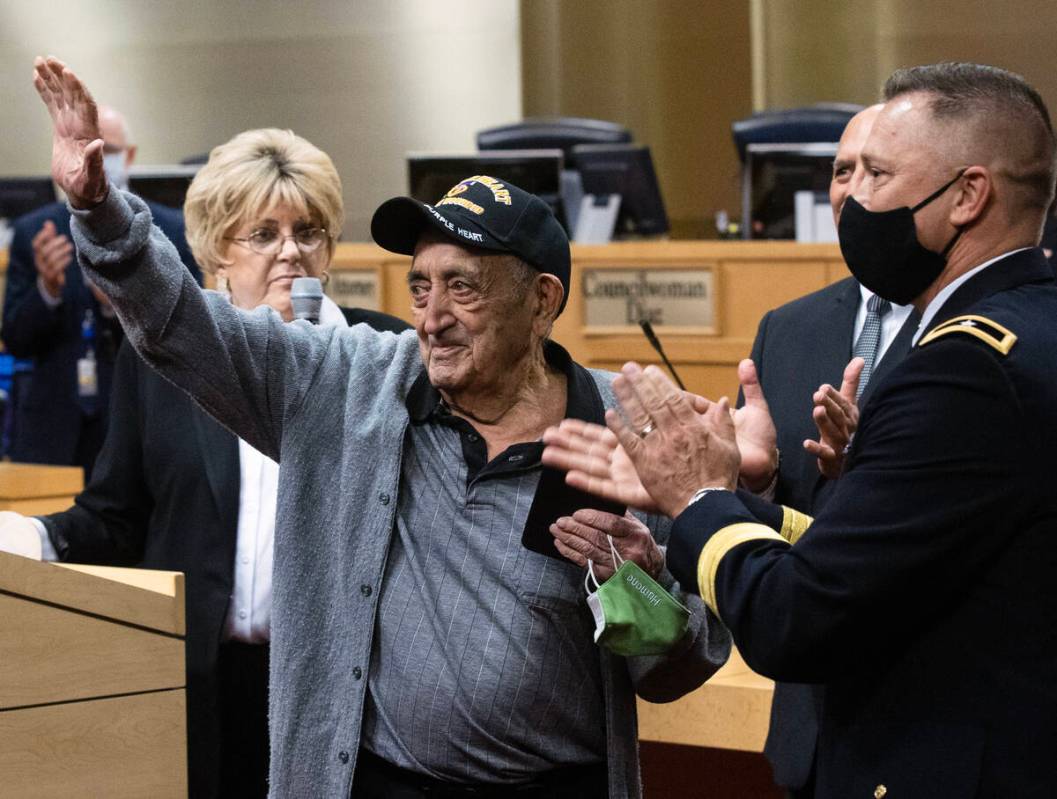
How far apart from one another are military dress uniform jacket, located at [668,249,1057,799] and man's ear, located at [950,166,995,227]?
0.15 metres

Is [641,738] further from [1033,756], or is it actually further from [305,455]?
[1033,756]

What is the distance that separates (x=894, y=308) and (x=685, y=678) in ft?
2.83

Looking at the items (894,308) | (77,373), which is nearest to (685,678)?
(894,308)

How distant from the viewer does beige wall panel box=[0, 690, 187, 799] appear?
173cm

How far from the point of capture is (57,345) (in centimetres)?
491

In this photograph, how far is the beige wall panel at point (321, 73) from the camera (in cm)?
915

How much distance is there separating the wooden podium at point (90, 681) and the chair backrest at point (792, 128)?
4.42 metres

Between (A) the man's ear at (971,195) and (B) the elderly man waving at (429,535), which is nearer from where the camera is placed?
(A) the man's ear at (971,195)

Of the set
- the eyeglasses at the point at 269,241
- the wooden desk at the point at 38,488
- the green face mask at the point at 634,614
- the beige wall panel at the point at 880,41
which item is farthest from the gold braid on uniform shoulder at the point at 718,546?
the beige wall panel at the point at 880,41

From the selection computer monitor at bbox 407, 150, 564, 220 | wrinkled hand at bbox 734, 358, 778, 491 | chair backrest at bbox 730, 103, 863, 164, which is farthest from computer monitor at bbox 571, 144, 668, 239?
wrinkled hand at bbox 734, 358, 778, 491

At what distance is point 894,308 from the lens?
2498 millimetres

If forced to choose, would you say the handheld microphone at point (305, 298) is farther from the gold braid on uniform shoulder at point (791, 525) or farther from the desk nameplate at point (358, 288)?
the desk nameplate at point (358, 288)

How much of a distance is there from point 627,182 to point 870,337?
3.45m

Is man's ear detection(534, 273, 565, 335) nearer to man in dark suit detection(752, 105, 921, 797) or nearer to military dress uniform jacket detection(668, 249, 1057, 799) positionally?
man in dark suit detection(752, 105, 921, 797)
